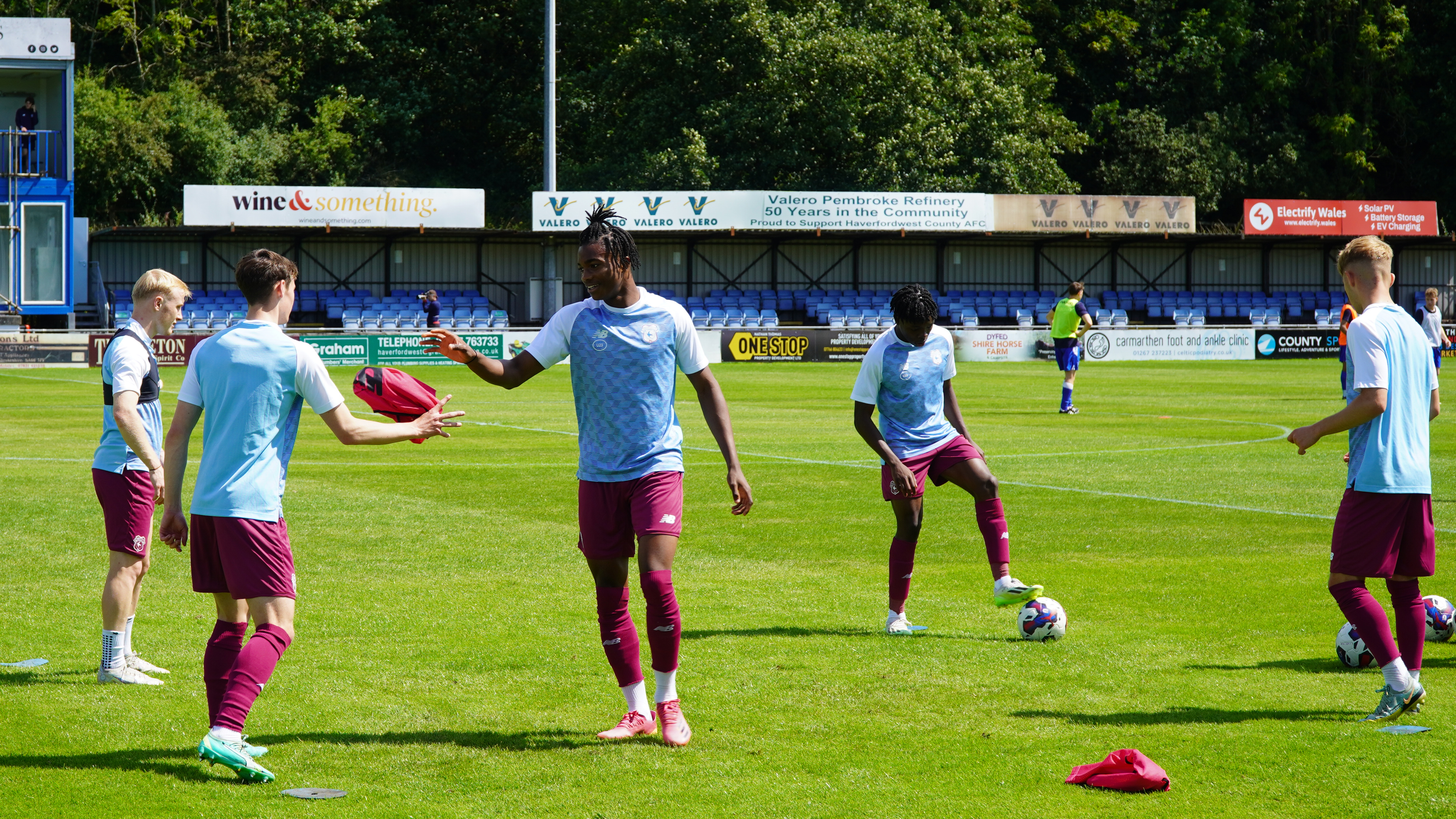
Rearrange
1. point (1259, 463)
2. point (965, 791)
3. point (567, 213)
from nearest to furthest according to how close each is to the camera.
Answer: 1. point (965, 791)
2. point (1259, 463)
3. point (567, 213)

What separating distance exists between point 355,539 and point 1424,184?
219 feet

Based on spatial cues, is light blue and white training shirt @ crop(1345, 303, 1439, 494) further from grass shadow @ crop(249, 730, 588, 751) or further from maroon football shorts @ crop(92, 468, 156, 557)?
maroon football shorts @ crop(92, 468, 156, 557)

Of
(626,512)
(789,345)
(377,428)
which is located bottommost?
(626,512)

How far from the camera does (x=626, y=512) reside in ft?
20.1

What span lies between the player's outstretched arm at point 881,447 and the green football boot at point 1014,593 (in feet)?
2.68

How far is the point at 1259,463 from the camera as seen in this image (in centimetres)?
1700

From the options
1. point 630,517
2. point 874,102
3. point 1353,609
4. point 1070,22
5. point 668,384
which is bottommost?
point 1353,609

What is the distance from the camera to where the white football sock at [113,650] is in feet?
23.2

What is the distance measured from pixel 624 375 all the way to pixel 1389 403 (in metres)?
3.25

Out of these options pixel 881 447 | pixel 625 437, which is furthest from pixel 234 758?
pixel 881 447

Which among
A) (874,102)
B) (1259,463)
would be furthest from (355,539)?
(874,102)

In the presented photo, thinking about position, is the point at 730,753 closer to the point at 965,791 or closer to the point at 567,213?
the point at 965,791

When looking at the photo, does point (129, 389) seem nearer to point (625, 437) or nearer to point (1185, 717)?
point (625, 437)

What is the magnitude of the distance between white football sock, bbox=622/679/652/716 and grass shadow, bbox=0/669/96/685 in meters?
2.81
